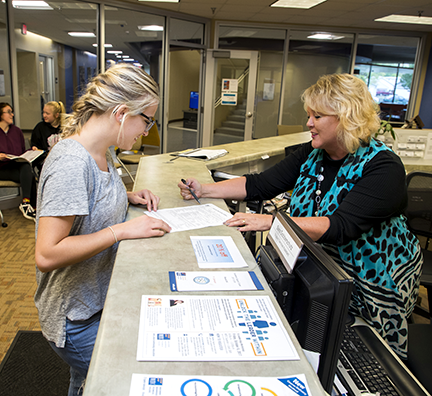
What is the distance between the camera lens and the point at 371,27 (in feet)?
24.1

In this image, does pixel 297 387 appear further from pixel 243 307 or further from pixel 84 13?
pixel 84 13

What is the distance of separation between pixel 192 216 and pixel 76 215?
51 centimetres

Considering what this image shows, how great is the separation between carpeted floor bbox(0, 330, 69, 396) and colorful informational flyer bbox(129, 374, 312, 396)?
1571 millimetres

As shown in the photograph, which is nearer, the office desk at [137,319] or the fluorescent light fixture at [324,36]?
the office desk at [137,319]

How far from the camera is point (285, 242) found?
0.80 metres

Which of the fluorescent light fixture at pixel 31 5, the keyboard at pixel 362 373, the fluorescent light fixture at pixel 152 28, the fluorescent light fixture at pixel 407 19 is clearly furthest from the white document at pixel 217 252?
the fluorescent light fixture at pixel 407 19

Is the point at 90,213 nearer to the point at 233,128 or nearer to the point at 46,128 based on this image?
the point at 46,128

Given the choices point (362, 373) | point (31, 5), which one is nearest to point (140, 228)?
point (362, 373)

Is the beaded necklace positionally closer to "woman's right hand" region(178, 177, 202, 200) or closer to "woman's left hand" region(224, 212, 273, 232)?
"woman's left hand" region(224, 212, 273, 232)

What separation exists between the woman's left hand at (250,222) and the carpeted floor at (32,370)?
51.8 inches

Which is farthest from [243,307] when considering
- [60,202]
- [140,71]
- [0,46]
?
[0,46]

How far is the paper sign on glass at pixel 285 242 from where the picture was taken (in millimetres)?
735

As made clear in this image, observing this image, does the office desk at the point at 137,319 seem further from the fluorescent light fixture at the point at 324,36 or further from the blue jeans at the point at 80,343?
the fluorescent light fixture at the point at 324,36

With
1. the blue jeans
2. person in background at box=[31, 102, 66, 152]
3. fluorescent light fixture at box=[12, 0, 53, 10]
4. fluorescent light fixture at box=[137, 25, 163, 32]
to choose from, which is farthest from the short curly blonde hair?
fluorescent light fixture at box=[137, 25, 163, 32]
